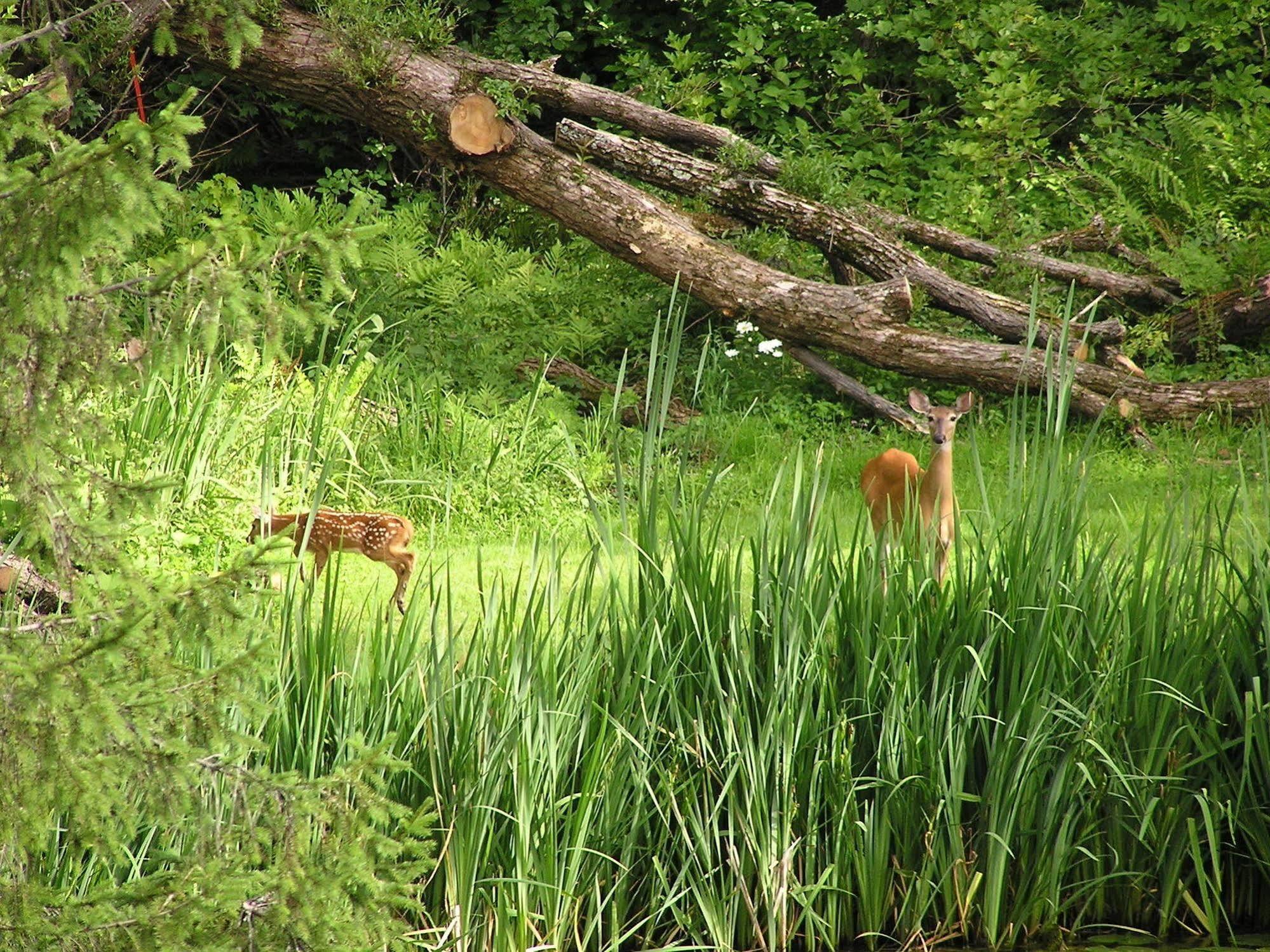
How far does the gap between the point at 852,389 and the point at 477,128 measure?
302 centimetres

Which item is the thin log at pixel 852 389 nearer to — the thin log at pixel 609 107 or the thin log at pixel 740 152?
the thin log at pixel 740 152

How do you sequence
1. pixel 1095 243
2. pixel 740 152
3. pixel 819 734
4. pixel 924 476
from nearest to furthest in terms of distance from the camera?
1. pixel 819 734
2. pixel 924 476
3. pixel 740 152
4. pixel 1095 243

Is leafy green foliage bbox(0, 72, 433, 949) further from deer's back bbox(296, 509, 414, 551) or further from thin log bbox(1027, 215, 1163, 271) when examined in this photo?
thin log bbox(1027, 215, 1163, 271)

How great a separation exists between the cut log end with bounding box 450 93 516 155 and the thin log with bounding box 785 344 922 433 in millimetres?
2396

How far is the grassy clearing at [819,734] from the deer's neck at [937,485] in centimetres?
147

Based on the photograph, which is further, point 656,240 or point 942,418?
point 656,240

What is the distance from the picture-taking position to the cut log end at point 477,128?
30.8 ft

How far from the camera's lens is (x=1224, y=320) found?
9.51 metres

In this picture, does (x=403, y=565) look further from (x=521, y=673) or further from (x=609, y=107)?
(x=609, y=107)

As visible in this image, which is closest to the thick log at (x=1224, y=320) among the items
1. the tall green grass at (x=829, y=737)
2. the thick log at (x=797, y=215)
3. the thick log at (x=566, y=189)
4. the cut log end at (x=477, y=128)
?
the thick log at (x=797, y=215)

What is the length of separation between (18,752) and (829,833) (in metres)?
2.26

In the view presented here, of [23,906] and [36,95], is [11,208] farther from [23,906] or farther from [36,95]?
[23,906]

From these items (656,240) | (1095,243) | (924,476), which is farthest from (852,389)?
(924,476)

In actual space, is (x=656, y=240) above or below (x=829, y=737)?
above
